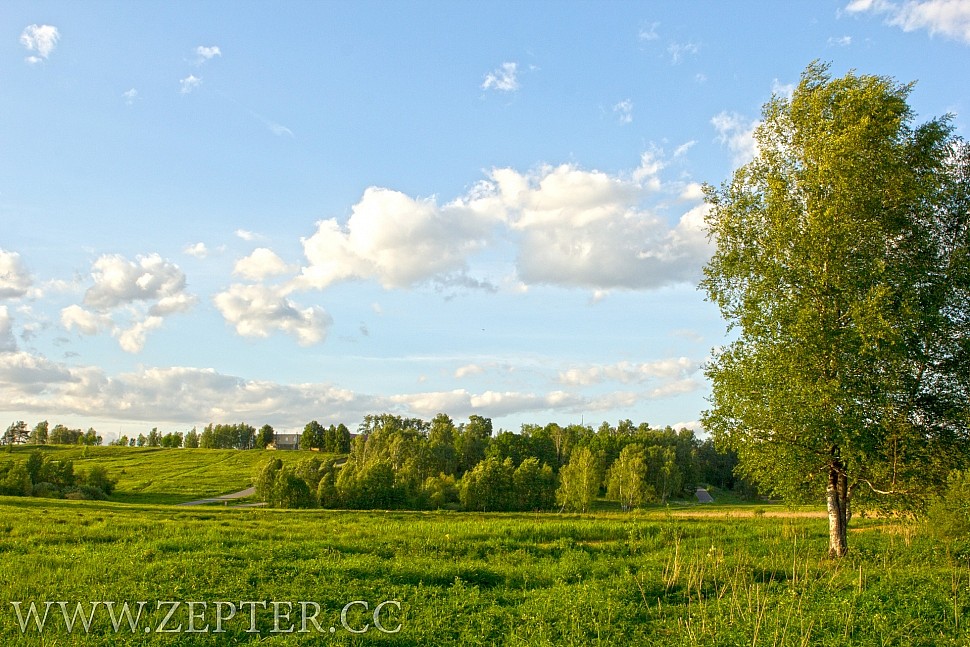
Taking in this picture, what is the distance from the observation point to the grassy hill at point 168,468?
107500 millimetres

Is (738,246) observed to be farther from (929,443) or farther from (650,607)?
(650,607)

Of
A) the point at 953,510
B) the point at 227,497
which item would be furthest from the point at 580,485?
the point at 953,510

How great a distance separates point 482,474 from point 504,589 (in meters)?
72.0

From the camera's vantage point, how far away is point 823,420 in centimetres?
1897

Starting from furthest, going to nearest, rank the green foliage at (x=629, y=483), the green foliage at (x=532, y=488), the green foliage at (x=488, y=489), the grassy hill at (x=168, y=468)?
the grassy hill at (x=168, y=468), the green foliage at (x=629, y=483), the green foliage at (x=532, y=488), the green foliage at (x=488, y=489)

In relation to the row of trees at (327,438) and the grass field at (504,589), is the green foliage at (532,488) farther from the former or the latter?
the row of trees at (327,438)

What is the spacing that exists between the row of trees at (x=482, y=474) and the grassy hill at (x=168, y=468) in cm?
1713

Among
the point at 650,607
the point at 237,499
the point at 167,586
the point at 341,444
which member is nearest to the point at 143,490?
the point at 237,499

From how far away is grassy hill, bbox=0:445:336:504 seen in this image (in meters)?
108

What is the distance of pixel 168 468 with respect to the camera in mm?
138250

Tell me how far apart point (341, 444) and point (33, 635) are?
169458 millimetres

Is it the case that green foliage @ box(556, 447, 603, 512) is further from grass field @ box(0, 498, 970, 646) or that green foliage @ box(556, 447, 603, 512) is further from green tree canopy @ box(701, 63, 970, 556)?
green tree canopy @ box(701, 63, 970, 556)

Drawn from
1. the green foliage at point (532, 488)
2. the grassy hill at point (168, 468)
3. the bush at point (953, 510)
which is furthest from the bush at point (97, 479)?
the bush at point (953, 510)

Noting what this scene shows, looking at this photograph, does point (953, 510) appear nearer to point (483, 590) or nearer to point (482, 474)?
point (483, 590)
